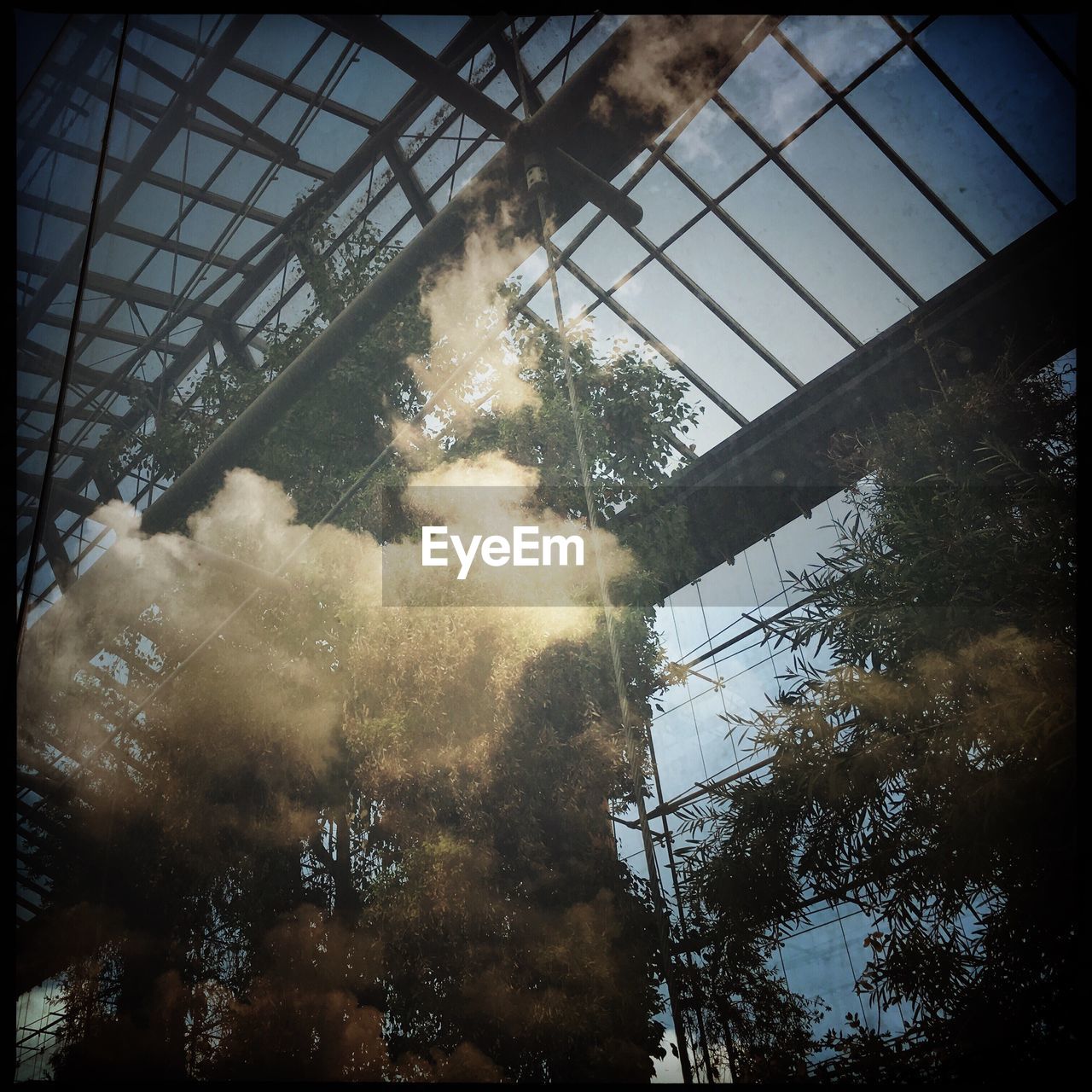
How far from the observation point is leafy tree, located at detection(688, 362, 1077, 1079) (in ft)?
11.9

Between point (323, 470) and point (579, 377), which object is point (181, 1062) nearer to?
point (323, 470)

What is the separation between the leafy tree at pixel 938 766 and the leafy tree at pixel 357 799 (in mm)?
1028

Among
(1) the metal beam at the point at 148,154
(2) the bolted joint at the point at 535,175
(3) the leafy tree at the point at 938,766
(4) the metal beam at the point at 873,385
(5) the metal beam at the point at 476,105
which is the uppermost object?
(1) the metal beam at the point at 148,154

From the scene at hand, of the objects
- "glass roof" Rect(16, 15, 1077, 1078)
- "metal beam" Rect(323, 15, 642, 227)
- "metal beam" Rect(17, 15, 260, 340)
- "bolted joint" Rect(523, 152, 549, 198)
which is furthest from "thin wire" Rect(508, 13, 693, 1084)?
"metal beam" Rect(17, 15, 260, 340)

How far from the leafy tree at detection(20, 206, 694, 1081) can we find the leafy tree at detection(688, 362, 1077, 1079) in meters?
1.03

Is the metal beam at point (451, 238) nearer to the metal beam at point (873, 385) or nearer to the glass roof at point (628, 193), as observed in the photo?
the glass roof at point (628, 193)

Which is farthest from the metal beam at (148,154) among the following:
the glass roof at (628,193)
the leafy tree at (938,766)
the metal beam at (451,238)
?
the leafy tree at (938,766)

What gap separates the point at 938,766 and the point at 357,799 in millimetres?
3457

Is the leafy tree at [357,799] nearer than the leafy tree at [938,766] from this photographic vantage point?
No

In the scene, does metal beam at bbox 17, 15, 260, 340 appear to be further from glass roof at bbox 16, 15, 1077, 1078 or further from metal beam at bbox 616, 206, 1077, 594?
metal beam at bbox 616, 206, 1077, 594

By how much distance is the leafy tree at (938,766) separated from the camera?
3.64m

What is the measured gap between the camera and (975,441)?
4.76 m

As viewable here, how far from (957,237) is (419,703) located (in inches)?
177

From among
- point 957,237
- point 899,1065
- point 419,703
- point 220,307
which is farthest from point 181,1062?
point 957,237
